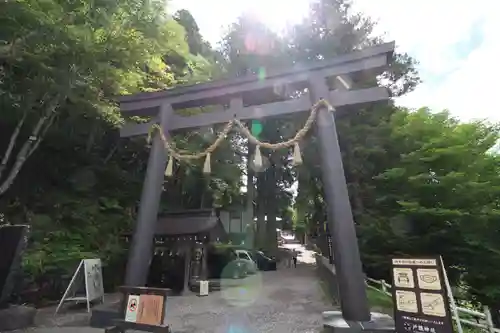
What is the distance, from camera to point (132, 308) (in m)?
5.35

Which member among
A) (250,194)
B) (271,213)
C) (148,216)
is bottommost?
(148,216)

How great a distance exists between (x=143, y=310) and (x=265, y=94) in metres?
4.93

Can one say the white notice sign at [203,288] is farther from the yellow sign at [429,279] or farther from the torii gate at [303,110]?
the yellow sign at [429,279]

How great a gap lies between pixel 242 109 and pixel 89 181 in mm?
10676

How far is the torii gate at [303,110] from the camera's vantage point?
5.53 meters

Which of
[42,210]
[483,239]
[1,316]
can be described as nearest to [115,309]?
[1,316]

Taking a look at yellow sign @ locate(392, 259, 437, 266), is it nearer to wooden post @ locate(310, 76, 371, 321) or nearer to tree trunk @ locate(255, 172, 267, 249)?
wooden post @ locate(310, 76, 371, 321)

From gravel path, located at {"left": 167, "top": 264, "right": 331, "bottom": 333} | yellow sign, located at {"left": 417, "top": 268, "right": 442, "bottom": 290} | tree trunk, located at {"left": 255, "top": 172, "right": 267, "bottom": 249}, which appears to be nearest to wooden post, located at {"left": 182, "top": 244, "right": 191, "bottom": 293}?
gravel path, located at {"left": 167, "top": 264, "right": 331, "bottom": 333}

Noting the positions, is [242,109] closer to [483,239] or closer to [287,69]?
[287,69]

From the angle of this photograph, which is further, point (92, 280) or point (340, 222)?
point (92, 280)

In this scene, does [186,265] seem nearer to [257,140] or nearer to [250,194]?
[257,140]

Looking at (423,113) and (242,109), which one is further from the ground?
(423,113)

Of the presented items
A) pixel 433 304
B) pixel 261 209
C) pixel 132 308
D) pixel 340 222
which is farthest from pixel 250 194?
pixel 433 304

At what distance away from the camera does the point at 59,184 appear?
47.2 ft
